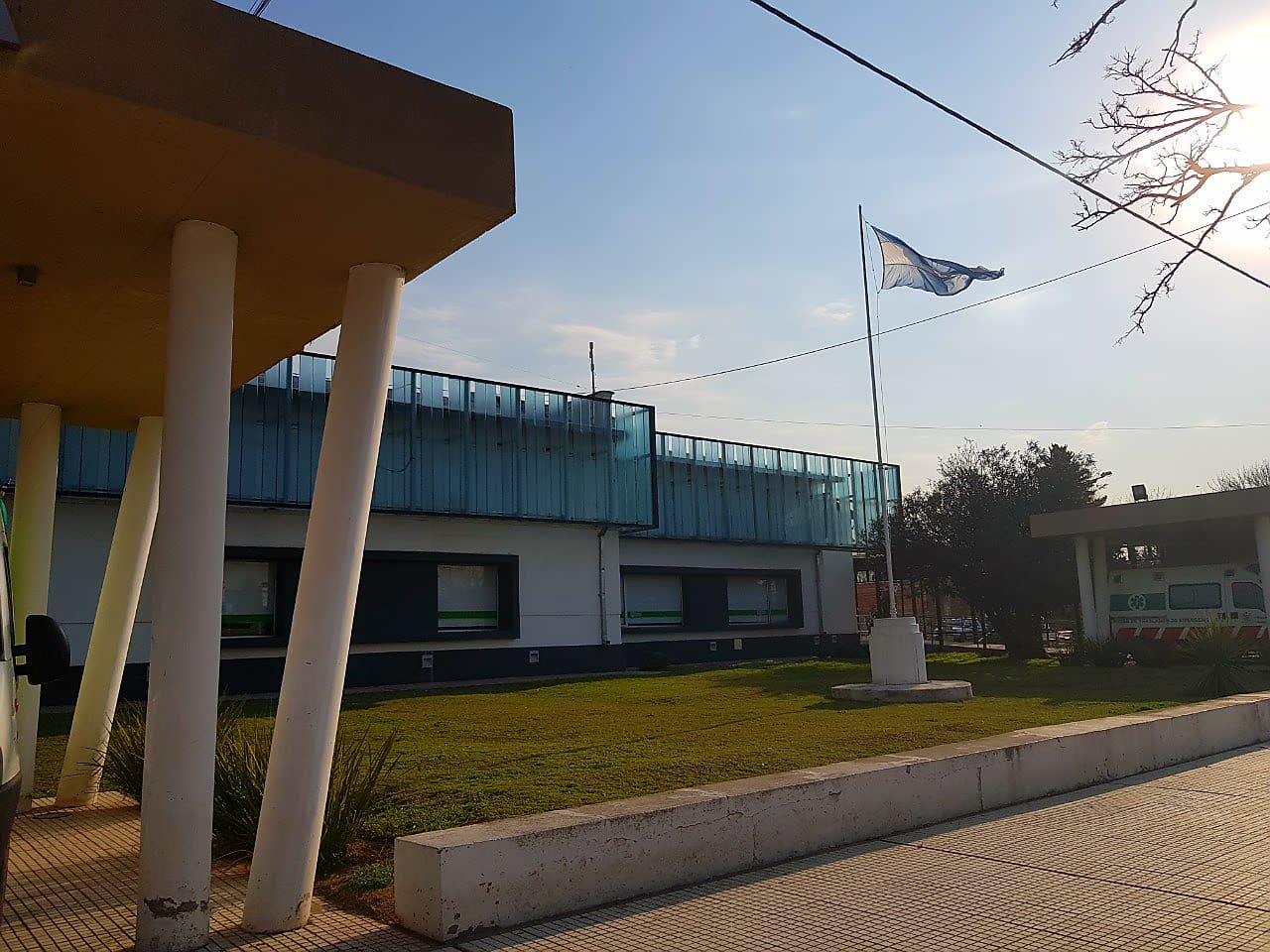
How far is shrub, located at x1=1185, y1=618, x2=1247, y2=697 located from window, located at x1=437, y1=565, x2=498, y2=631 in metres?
15.8

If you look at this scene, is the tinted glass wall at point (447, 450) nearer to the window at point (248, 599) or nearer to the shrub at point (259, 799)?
the window at point (248, 599)

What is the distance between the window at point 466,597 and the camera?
80.4ft

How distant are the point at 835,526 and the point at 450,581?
Answer: 1547cm

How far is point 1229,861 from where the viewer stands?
20.5ft

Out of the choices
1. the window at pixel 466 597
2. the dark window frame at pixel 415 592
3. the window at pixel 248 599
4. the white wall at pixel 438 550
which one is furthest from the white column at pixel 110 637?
the window at pixel 466 597

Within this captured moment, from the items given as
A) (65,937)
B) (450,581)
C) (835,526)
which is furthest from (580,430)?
(65,937)

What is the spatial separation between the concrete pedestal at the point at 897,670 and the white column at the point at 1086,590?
12901 mm

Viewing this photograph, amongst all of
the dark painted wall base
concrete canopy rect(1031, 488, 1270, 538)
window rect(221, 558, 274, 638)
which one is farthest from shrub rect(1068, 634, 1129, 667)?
window rect(221, 558, 274, 638)

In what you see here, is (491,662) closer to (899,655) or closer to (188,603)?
(899,655)

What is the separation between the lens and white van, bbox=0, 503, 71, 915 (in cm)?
346

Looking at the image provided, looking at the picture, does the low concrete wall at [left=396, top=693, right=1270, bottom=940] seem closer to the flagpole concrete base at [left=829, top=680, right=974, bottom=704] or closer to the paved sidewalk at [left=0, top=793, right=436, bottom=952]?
the paved sidewalk at [left=0, top=793, right=436, bottom=952]

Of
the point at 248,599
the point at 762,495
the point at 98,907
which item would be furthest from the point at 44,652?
the point at 762,495

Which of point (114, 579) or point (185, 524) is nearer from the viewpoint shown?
point (185, 524)

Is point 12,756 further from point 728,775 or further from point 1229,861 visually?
point 1229,861
